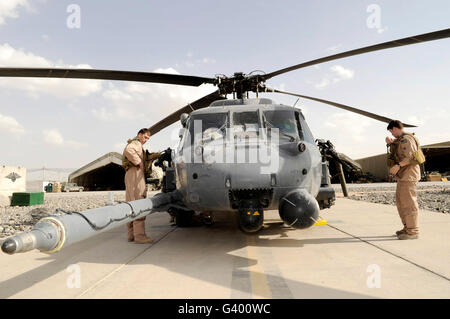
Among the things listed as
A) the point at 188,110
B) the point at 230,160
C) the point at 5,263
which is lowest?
the point at 5,263

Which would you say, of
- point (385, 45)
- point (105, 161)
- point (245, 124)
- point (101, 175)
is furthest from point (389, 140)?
point (101, 175)

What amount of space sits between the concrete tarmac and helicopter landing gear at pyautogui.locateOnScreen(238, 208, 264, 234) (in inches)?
18.1

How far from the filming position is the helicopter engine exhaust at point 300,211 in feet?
10.8

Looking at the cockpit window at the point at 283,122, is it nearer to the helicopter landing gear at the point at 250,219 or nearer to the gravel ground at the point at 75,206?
the helicopter landing gear at the point at 250,219

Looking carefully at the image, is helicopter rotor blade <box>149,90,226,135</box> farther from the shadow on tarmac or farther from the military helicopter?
the shadow on tarmac

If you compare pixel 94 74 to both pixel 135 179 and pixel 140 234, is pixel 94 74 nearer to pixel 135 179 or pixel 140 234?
pixel 135 179

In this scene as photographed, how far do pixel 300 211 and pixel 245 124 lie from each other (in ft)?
6.31

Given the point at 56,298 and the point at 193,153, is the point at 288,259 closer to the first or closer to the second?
the point at 193,153

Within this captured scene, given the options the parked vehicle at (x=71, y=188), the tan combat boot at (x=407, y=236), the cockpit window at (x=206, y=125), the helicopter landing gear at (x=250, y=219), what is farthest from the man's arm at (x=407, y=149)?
the parked vehicle at (x=71, y=188)

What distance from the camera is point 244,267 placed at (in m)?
3.38

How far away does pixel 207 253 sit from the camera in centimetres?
402
